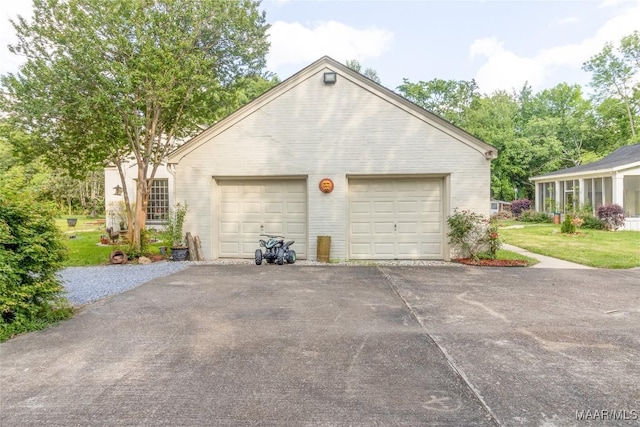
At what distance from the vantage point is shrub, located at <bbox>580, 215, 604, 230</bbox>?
18.2m

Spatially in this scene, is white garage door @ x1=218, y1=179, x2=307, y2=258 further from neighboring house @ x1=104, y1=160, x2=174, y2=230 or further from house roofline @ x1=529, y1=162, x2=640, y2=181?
house roofline @ x1=529, y1=162, x2=640, y2=181

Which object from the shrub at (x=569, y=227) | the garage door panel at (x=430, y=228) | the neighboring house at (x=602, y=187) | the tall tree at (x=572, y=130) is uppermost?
the tall tree at (x=572, y=130)

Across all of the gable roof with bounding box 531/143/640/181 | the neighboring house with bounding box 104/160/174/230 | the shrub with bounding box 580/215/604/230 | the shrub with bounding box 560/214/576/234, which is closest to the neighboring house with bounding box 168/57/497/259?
the neighboring house with bounding box 104/160/174/230

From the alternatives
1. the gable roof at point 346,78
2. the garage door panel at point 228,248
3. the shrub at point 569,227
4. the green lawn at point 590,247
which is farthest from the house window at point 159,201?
the shrub at point 569,227

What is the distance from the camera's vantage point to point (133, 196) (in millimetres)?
16203

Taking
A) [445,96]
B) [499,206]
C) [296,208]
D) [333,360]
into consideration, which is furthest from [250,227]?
[445,96]

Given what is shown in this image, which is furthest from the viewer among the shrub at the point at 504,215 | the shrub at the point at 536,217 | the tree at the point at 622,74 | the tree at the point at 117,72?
the tree at the point at 622,74

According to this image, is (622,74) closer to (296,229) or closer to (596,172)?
(596,172)

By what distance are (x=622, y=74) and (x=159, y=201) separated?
42637 millimetres

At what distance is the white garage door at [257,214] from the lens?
1070cm

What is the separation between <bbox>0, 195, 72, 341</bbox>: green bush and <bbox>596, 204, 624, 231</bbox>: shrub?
2184 cm

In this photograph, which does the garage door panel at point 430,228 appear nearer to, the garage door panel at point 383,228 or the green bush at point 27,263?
the garage door panel at point 383,228

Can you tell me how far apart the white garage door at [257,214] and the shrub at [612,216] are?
16245 millimetres

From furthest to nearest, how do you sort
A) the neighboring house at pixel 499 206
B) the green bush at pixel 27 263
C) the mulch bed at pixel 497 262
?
the neighboring house at pixel 499 206, the mulch bed at pixel 497 262, the green bush at pixel 27 263
